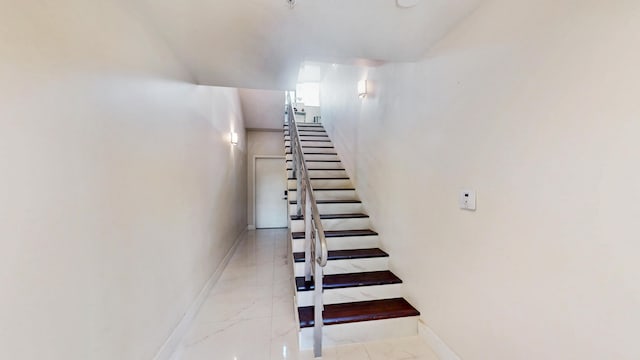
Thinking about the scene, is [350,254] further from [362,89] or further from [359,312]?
[362,89]

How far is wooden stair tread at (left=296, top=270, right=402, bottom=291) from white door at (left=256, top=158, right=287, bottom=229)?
158 inches

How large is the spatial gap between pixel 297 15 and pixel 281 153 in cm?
503

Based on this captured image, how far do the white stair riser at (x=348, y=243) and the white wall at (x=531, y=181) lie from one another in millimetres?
719

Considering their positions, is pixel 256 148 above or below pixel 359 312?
above

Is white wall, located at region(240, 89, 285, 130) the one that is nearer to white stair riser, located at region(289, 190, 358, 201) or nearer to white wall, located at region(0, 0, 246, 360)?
white stair riser, located at region(289, 190, 358, 201)

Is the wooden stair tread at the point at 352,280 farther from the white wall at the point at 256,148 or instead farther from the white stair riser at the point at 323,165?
the white wall at the point at 256,148

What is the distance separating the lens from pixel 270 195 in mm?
6402

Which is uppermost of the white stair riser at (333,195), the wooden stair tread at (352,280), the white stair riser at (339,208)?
the white stair riser at (333,195)

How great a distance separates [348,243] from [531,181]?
1.86 m

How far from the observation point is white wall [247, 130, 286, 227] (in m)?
6.27

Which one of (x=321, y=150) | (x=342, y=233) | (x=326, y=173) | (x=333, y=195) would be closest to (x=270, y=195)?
(x=321, y=150)

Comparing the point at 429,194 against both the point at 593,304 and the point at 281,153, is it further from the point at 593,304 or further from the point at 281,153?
the point at 281,153

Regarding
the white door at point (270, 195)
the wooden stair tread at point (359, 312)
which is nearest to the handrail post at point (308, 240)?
the wooden stair tread at point (359, 312)

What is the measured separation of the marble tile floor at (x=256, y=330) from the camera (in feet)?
6.25
